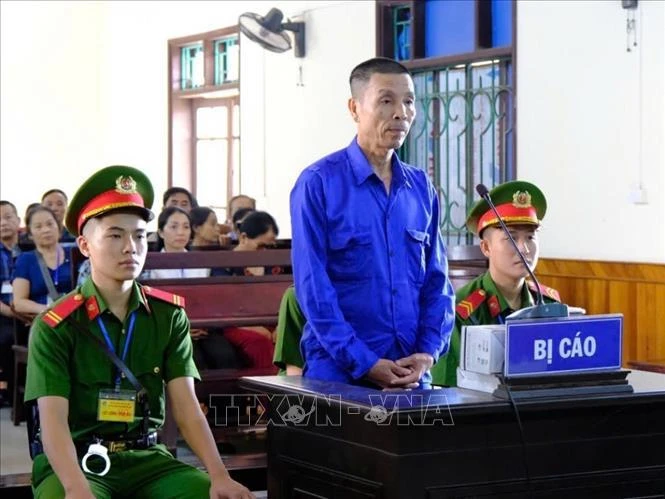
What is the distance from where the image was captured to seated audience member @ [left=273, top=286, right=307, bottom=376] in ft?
10.1

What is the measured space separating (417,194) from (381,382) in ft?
1.58

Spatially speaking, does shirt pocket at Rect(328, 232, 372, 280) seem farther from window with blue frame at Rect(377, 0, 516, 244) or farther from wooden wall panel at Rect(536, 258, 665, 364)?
window with blue frame at Rect(377, 0, 516, 244)

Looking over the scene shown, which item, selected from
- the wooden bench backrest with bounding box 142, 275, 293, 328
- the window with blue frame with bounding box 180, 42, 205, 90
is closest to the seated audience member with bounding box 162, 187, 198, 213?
the wooden bench backrest with bounding box 142, 275, 293, 328

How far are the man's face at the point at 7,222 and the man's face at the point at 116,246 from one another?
4.23 meters

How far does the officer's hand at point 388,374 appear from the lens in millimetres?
2531

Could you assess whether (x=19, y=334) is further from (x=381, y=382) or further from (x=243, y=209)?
(x=381, y=382)

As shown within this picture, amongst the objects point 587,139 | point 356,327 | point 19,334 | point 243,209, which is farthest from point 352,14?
point 356,327

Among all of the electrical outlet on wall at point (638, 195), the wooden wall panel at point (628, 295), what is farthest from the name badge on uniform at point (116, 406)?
the electrical outlet on wall at point (638, 195)

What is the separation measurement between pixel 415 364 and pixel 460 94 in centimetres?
457

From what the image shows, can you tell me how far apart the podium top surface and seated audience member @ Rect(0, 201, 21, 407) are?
3646 mm

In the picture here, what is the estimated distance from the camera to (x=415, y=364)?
2598mm

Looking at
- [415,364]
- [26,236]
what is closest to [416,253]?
[415,364]

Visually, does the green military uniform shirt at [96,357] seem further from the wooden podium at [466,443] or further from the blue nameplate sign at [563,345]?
the blue nameplate sign at [563,345]

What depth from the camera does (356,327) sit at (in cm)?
264
